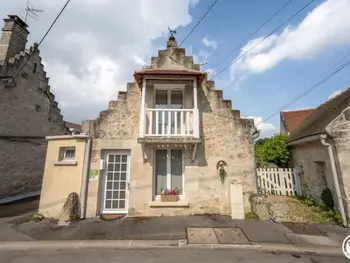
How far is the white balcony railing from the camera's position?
6613 millimetres

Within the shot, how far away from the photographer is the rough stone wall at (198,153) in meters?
6.58

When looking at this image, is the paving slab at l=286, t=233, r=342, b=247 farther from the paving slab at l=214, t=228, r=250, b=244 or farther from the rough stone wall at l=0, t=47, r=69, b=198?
the rough stone wall at l=0, t=47, r=69, b=198

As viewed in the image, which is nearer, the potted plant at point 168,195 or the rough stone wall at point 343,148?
the rough stone wall at point 343,148

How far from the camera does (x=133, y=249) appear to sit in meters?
4.26

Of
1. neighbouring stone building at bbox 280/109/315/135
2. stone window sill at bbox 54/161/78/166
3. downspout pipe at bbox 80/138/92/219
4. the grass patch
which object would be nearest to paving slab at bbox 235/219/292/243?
the grass patch

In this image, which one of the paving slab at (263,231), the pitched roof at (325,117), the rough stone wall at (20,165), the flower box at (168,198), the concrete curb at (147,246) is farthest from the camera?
the rough stone wall at (20,165)

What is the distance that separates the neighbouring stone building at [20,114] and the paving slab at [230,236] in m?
11.0

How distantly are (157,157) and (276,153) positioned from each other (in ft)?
29.2

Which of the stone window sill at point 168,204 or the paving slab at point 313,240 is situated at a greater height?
the stone window sill at point 168,204

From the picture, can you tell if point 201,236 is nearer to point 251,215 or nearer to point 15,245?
point 251,215

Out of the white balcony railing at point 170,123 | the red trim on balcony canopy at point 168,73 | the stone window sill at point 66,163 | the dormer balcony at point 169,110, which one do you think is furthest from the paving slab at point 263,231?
the stone window sill at point 66,163

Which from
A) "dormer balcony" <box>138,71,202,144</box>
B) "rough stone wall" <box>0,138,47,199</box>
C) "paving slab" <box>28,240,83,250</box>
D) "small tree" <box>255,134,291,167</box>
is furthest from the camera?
"small tree" <box>255,134,291,167</box>

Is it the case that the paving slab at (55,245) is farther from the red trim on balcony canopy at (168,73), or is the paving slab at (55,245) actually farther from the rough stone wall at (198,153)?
the red trim on balcony canopy at (168,73)

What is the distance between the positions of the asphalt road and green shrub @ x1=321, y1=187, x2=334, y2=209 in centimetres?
362
